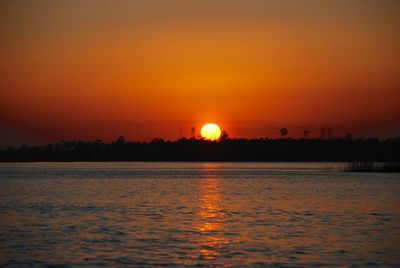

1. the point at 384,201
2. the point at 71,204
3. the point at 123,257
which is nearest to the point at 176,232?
the point at 123,257

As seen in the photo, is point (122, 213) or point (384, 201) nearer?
point (122, 213)

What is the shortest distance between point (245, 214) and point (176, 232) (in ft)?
38.5

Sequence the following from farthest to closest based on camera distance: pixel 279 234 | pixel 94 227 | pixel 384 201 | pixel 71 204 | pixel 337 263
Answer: pixel 384 201, pixel 71 204, pixel 94 227, pixel 279 234, pixel 337 263

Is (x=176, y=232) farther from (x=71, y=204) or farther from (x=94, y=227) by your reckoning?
(x=71, y=204)

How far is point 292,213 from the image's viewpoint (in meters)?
46.9

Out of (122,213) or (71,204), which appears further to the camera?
(71,204)

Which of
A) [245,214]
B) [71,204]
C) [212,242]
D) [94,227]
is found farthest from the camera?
[71,204]

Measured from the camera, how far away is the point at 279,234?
3369 centimetres

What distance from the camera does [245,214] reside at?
→ 45.7 metres

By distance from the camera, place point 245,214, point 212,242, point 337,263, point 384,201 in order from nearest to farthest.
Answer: point 337,263 → point 212,242 → point 245,214 → point 384,201

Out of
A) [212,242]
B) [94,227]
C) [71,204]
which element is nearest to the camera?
[212,242]

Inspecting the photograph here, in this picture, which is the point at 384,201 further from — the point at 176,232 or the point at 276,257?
the point at 276,257

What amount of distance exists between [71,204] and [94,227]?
1855 centimetres

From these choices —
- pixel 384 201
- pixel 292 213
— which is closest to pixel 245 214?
pixel 292 213
